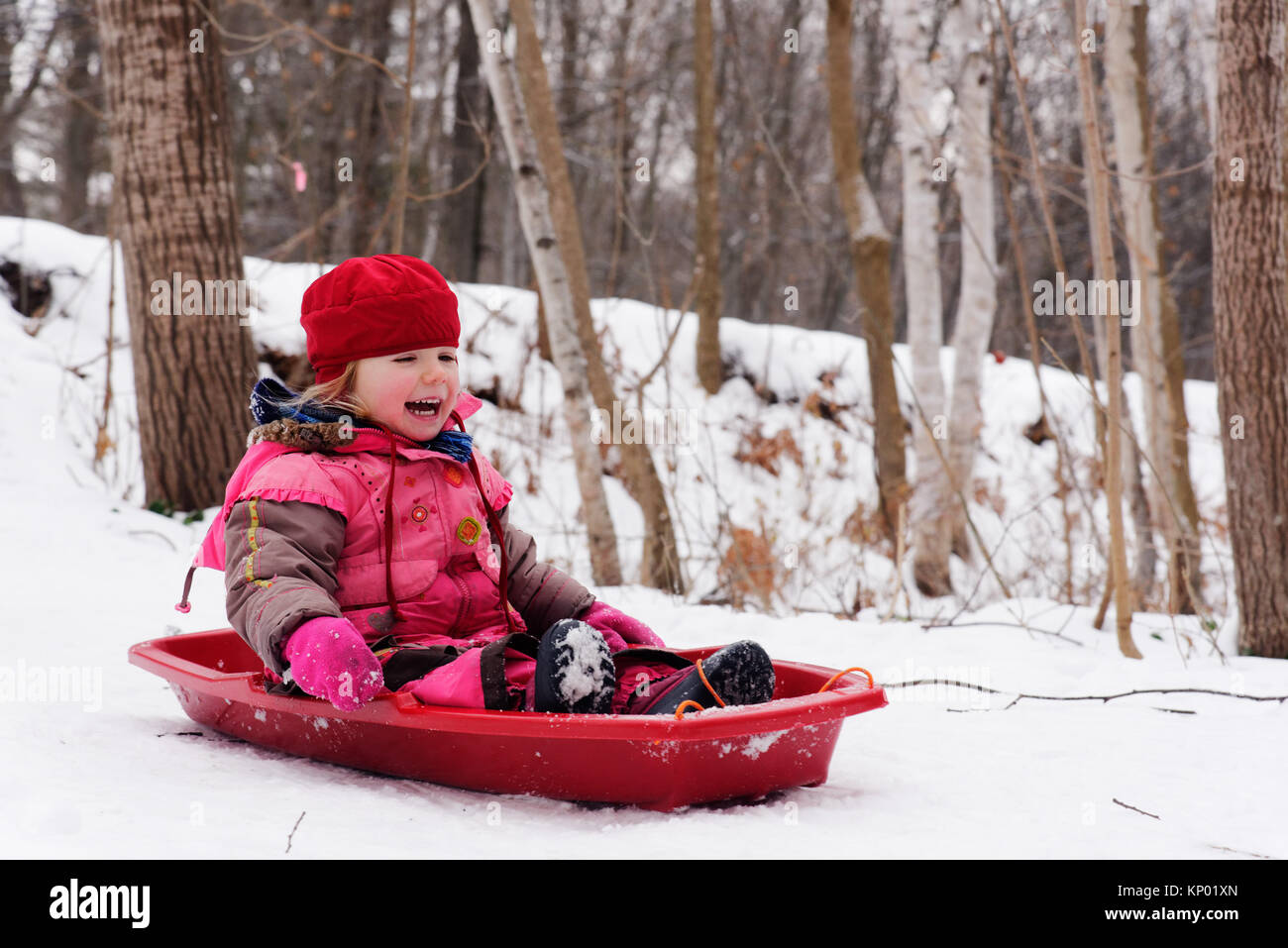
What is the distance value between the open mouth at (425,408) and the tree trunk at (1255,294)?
259 centimetres

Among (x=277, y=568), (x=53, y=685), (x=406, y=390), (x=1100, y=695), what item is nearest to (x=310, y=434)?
(x=406, y=390)

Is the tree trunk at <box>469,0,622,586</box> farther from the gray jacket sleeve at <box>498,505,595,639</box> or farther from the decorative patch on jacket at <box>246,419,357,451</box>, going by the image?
the decorative patch on jacket at <box>246,419,357,451</box>

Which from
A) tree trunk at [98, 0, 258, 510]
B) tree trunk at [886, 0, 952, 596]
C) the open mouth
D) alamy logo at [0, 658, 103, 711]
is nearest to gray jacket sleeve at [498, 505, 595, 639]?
the open mouth

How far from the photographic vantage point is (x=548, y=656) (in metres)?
1.98

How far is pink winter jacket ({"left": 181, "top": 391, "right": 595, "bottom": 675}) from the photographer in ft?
6.93

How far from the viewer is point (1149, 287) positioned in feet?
19.6

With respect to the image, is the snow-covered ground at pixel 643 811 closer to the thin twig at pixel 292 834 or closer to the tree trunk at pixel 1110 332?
A: the thin twig at pixel 292 834

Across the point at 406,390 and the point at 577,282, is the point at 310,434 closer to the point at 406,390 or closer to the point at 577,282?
the point at 406,390

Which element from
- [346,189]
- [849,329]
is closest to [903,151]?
[346,189]

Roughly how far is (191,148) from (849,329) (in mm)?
16051

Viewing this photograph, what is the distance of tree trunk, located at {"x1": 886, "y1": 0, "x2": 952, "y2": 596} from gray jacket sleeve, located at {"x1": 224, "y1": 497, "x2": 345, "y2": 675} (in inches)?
185

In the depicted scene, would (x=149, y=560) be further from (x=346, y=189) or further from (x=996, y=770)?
(x=346, y=189)
